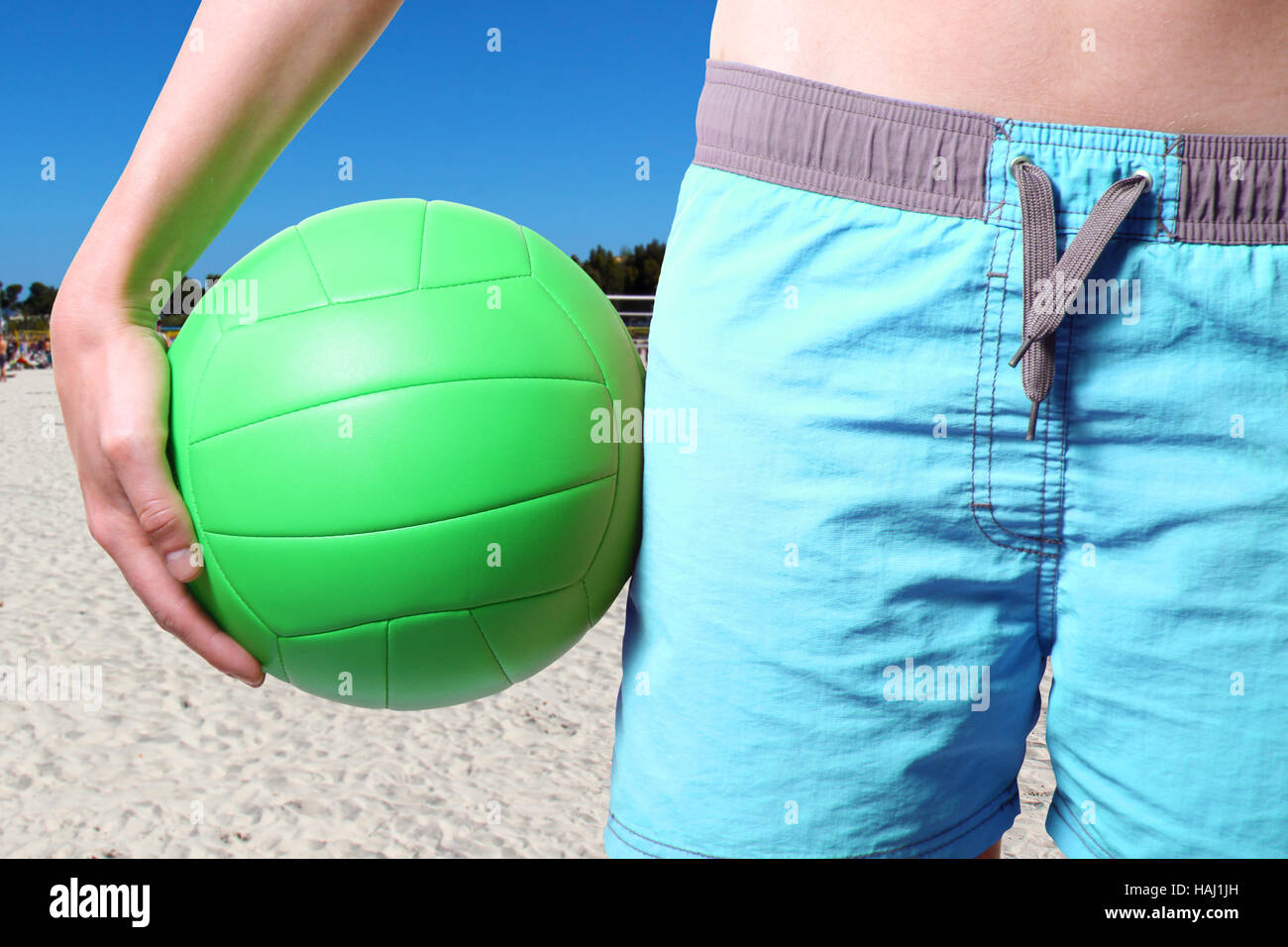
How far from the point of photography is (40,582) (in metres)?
7.60

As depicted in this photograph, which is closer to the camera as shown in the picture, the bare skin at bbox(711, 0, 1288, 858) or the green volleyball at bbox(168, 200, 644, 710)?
the bare skin at bbox(711, 0, 1288, 858)

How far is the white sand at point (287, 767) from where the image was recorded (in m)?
3.98

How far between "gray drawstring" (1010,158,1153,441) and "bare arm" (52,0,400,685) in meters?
0.77

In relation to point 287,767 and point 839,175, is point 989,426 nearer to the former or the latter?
point 839,175

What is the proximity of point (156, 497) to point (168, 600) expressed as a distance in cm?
16

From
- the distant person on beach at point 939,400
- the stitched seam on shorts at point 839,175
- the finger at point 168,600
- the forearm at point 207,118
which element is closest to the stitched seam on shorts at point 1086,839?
the distant person on beach at point 939,400

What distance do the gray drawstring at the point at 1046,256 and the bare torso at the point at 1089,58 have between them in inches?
3.8

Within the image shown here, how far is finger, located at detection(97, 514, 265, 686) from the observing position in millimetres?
1188

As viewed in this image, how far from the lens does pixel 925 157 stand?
1.04 meters

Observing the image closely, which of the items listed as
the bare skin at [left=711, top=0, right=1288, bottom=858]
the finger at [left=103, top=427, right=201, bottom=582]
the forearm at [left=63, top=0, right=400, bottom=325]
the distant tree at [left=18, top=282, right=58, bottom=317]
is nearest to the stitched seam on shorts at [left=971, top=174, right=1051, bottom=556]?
the bare skin at [left=711, top=0, right=1288, bottom=858]
